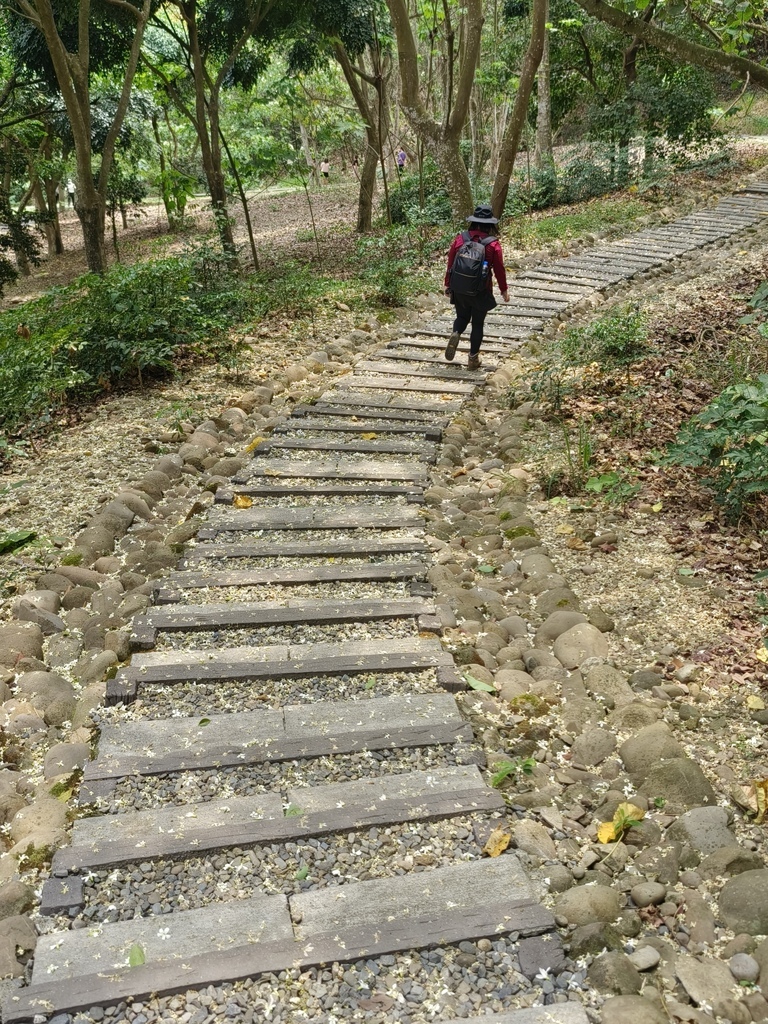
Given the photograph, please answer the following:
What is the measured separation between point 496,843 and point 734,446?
278cm

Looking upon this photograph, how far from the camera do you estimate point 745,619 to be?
367 cm

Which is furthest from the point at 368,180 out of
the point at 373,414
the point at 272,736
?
the point at 272,736

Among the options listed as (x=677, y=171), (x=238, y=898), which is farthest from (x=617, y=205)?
(x=238, y=898)

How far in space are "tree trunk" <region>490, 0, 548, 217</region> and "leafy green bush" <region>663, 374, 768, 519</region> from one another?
7.24 meters

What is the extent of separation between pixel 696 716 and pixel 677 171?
15.0 m

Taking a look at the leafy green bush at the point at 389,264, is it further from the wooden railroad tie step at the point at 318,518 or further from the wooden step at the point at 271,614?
the wooden step at the point at 271,614

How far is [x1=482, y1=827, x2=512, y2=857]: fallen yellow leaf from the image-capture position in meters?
2.61

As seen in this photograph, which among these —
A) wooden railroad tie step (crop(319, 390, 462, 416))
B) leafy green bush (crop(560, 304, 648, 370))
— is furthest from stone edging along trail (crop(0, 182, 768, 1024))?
leafy green bush (crop(560, 304, 648, 370))

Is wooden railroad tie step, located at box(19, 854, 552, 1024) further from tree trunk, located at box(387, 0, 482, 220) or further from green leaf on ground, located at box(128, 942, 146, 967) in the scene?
tree trunk, located at box(387, 0, 482, 220)

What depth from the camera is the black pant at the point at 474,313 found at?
6.88 meters

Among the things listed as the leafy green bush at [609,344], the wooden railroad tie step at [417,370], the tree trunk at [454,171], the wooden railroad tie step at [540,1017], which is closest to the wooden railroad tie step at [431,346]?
the wooden railroad tie step at [417,370]

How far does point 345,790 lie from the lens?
2830mm

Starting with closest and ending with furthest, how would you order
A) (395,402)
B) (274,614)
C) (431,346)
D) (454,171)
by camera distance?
(274,614) < (395,402) < (431,346) < (454,171)

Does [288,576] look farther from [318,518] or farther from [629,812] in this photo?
[629,812]
